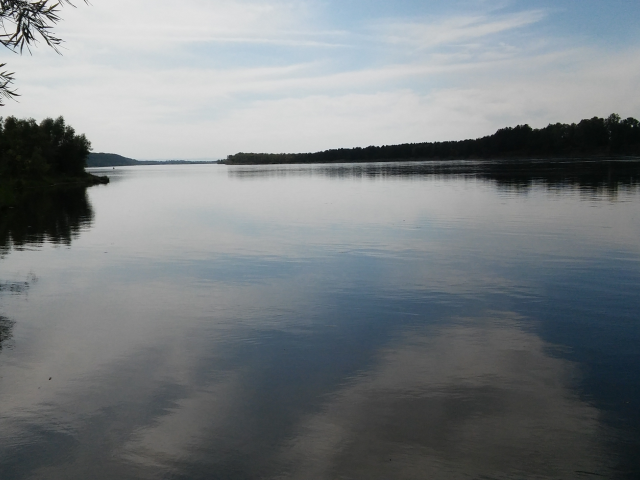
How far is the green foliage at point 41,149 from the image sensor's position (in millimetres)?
71688

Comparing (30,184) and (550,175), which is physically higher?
(30,184)

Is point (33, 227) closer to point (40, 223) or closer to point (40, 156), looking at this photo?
point (40, 223)

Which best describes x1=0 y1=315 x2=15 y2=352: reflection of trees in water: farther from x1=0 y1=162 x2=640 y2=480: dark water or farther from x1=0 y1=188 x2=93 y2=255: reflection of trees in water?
x1=0 y1=188 x2=93 y2=255: reflection of trees in water

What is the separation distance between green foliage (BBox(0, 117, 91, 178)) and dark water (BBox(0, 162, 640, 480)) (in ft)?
187

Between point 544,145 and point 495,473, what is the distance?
598 feet

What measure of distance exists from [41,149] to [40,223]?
2223 inches

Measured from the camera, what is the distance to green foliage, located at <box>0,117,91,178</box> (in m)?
71.7

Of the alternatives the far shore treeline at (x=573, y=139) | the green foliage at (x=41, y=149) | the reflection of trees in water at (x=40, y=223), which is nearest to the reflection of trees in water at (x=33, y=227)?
the reflection of trees in water at (x=40, y=223)

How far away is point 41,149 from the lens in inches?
3159

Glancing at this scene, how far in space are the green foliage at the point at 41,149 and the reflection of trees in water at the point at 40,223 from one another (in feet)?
77.3

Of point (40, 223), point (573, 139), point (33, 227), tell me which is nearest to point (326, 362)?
point (33, 227)

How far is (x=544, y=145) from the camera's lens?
170 m

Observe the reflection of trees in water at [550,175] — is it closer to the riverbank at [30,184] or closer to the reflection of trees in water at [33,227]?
the riverbank at [30,184]

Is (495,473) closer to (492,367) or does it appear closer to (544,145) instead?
(492,367)
